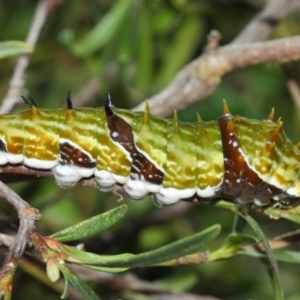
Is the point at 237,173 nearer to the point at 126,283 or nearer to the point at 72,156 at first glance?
the point at 72,156

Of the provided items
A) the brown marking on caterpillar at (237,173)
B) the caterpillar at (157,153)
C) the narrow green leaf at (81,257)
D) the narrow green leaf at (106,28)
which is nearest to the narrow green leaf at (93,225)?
the narrow green leaf at (81,257)

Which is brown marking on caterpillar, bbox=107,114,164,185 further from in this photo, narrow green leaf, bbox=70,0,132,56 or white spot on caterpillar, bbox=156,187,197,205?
narrow green leaf, bbox=70,0,132,56

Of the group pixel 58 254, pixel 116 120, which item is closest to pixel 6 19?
pixel 116 120

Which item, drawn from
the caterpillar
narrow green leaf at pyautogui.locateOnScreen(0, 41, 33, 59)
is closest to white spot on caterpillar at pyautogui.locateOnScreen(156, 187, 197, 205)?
the caterpillar

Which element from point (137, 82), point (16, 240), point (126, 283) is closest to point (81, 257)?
point (16, 240)

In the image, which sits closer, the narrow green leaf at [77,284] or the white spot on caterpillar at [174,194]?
the narrow green leaf at [77,284]

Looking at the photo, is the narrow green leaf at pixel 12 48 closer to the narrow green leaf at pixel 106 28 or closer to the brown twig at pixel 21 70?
the brown twig at pixel 21 70

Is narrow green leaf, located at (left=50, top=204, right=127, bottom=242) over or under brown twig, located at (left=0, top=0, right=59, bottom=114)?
under

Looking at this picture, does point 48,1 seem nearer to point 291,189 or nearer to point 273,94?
point 291,189
